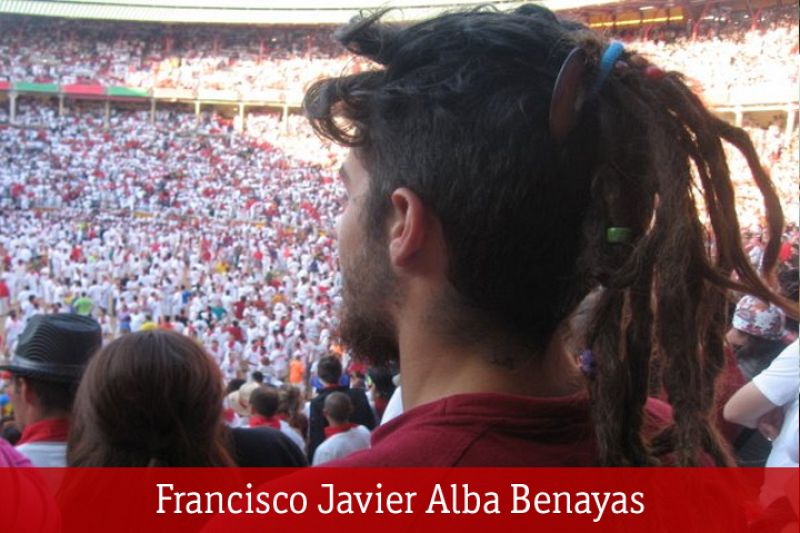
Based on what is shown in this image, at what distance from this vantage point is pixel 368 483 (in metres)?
0.93

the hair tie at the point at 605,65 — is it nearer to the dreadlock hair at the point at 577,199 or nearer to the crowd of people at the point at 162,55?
the dreadlock hair at the point at 577,199

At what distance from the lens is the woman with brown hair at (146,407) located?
79.5 inches

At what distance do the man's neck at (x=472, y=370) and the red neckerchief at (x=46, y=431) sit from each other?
1675mm

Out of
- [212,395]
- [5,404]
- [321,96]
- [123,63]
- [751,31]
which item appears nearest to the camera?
[321,96]

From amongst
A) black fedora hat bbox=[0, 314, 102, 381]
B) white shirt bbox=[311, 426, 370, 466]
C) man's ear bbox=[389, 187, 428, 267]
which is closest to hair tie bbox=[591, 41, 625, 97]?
man's ear bbox=[389, 187, 428, 267]

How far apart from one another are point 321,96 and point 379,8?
0.57ft

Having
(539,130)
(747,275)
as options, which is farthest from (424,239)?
(747,275)

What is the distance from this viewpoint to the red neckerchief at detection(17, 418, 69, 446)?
2457 millimetres

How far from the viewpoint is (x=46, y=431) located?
2.48 m

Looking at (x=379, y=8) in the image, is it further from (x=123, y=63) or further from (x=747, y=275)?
(x=123, y=63)

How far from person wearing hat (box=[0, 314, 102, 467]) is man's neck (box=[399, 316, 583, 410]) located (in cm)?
164

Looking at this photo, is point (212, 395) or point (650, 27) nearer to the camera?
point (212, 395)

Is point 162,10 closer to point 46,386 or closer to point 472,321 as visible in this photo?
point 46,386

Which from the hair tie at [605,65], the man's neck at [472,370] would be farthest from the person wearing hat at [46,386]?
the hair tie at [605,65]
